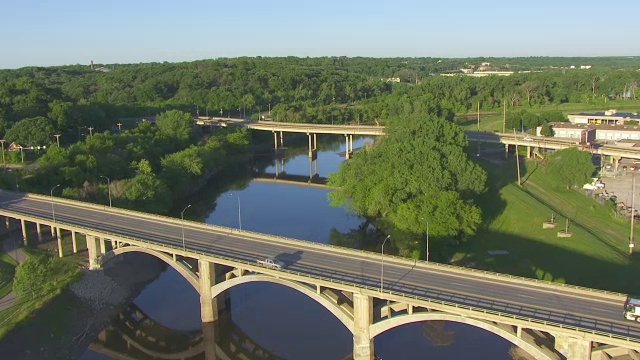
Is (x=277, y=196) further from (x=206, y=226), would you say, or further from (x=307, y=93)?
(x=307, y=93)

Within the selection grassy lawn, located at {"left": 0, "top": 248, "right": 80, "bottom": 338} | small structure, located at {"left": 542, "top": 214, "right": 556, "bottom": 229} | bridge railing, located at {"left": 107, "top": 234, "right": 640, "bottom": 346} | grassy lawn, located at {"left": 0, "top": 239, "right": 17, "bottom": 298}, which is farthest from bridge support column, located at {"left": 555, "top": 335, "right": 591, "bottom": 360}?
grassy lawn, located at {"left": 0, "top": 239, "right": 17, "bottom": 298}

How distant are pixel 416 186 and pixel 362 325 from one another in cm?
2366

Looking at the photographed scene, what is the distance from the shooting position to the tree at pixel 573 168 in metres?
68.3

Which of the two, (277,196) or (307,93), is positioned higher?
(307,93)

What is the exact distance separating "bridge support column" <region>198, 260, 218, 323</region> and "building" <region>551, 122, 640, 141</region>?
73.3 m

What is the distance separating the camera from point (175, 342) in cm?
4100

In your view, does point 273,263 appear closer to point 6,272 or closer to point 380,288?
point 380,288

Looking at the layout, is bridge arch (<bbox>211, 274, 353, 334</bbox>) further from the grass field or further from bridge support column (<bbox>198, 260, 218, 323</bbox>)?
the grass field

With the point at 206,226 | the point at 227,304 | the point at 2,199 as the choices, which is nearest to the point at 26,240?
the point at 2,199

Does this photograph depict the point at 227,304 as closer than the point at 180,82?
Yes

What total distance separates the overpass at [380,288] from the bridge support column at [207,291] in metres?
0.07

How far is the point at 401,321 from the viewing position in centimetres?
3362

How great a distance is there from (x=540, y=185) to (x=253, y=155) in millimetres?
59593

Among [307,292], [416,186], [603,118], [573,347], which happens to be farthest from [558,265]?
[603,118]
